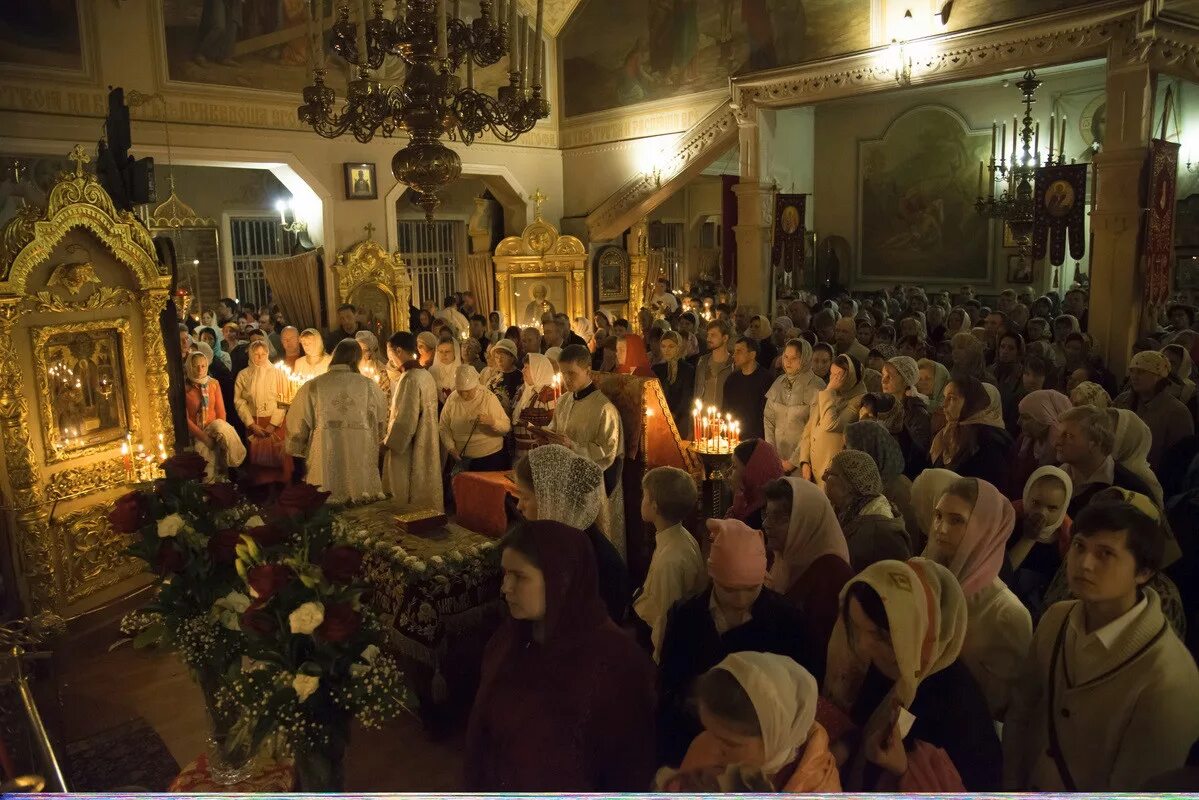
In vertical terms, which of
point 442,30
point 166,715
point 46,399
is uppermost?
point 442,30

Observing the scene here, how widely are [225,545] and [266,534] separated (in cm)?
29

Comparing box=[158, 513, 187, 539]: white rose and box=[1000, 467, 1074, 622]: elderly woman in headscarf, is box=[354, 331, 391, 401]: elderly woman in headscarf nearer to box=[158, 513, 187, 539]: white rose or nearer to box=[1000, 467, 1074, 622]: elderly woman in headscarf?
box=[158, 513, 187, 539]: white rose

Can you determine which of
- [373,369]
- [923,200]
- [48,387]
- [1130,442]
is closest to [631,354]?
[373,369]

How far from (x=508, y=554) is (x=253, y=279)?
51.0 ft

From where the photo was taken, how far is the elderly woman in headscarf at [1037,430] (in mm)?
5008

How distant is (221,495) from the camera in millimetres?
3010

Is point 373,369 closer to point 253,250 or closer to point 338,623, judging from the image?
point 338,623

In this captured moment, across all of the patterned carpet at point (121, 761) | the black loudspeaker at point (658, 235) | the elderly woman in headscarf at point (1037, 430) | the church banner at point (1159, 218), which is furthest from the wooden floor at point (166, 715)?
the black loudspeaker at point (658, 235)

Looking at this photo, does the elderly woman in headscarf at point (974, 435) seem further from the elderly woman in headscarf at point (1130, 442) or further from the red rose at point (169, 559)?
the red rose at point (169, 559)

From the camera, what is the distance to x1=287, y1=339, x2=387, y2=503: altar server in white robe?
649cm

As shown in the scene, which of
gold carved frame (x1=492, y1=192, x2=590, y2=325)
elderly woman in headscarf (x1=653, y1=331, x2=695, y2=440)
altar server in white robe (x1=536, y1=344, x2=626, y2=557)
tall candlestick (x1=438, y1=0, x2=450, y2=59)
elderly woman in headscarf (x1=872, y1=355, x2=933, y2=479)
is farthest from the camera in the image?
gold carved frame (x1=492, y1=192, x2=590, y2=325)

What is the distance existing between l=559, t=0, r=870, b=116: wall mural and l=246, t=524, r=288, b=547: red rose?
34.2ft

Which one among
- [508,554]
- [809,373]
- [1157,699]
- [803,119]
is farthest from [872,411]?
[803,119]

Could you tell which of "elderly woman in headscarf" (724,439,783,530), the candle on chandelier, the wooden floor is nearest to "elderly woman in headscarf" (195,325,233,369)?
the wooden floor
